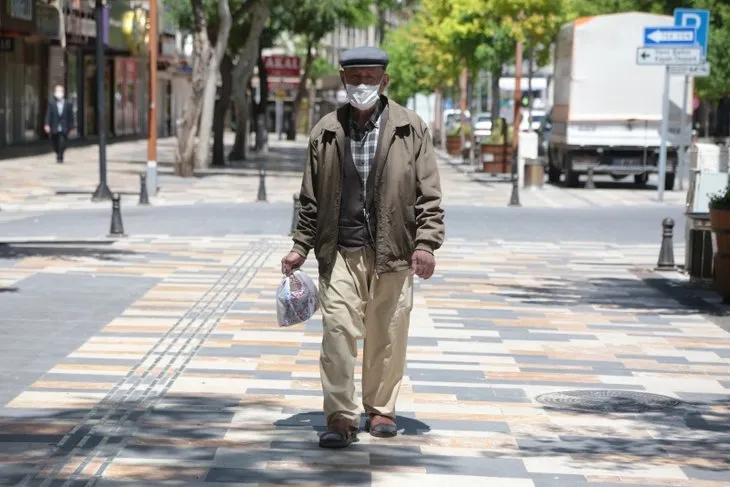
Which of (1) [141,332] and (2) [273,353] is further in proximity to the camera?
(1) [141,332]

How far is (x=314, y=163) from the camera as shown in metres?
7.43

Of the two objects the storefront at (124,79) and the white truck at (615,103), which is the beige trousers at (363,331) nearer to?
the white truck at (615,103)

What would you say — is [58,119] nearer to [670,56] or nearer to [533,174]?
[533,174]

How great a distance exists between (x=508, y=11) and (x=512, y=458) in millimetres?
34520

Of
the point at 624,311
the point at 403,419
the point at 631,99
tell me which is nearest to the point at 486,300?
the point at 624,311

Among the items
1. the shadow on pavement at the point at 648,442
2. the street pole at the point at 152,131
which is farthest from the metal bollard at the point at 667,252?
the street pole at the point at 152,131

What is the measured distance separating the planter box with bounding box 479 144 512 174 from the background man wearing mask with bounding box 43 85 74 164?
10373mm

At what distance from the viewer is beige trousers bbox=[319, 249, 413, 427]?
7.33 meters

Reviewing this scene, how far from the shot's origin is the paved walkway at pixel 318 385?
699 centimetres

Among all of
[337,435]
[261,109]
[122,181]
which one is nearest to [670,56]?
[122,181]

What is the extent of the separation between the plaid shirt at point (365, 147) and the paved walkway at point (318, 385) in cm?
124

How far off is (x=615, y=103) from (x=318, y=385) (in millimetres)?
26592

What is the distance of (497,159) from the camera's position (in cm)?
4066

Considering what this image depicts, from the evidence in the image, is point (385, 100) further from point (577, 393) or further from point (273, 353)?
point (273, 353)
